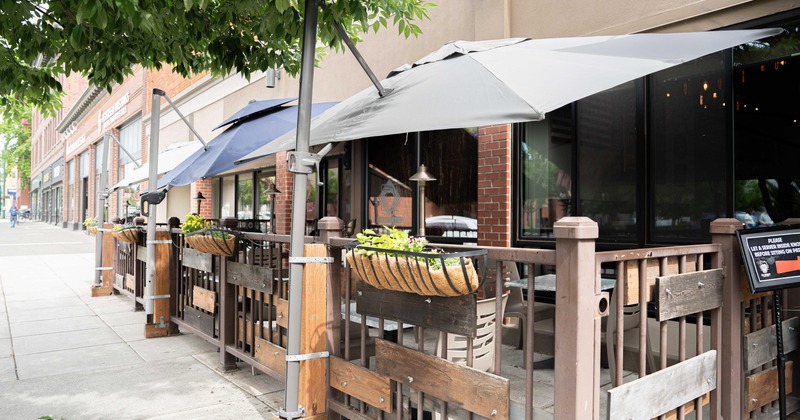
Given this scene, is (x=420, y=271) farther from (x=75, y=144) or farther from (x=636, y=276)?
(x=75, y=144)

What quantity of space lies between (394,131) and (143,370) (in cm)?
387

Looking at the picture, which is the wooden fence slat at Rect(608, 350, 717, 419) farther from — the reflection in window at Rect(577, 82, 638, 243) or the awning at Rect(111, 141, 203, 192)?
the awning at Rect(111, 141, 203, 192)

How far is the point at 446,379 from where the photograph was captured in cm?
265

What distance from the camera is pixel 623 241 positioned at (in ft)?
16.9

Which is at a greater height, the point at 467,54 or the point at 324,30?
the point at 324,30

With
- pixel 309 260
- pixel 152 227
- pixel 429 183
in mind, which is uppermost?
pixel 429 183

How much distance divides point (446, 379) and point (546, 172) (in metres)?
3.86

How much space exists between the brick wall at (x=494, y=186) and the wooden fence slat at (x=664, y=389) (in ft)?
10.5

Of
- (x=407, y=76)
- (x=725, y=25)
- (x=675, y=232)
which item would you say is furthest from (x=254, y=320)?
(x=725, y=25)

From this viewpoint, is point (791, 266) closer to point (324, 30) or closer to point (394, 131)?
point (394, 131)

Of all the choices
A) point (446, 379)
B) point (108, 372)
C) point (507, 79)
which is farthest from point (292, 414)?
point (108, 372)

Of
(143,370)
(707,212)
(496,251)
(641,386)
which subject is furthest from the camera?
(143,370)

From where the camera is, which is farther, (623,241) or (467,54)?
(623,241)

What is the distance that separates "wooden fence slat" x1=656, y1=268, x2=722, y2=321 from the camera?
2.62 metres
